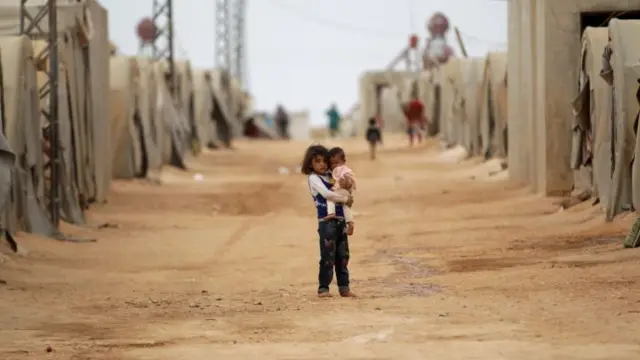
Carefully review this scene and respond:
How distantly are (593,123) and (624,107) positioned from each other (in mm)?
2081

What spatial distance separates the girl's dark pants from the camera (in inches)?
480

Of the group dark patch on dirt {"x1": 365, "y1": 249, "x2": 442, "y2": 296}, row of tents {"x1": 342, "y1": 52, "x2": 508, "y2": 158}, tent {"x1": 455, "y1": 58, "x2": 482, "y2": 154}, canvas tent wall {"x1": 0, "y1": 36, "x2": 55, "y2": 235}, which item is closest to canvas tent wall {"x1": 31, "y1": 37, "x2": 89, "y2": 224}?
canvas tent wall {"x1": 0, "y1": 36, "x2": 55, "y2": 235}

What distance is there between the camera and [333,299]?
1220 centimetres

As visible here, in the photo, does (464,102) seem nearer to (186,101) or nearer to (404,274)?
(186,101)

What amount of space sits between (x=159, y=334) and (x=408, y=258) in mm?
6046

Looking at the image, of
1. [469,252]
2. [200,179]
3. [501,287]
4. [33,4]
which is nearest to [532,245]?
[469,252]

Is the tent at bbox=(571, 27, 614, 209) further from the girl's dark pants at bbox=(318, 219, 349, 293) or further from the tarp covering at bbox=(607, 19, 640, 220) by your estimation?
the girl's dark pants at bbox=(318, 219, 349, 293)

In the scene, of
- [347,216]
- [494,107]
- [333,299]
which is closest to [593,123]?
[347,216]

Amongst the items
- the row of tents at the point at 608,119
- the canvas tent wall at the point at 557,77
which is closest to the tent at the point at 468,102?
the row of tents at the point at 608,119

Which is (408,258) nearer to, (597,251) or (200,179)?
(597,251)

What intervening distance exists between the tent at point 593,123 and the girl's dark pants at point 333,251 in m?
6.63

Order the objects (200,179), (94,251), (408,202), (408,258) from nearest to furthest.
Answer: (408,258), (94,251), (408,202), (200,179)

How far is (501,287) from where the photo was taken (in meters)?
12.7

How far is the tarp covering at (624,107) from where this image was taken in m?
17.6
